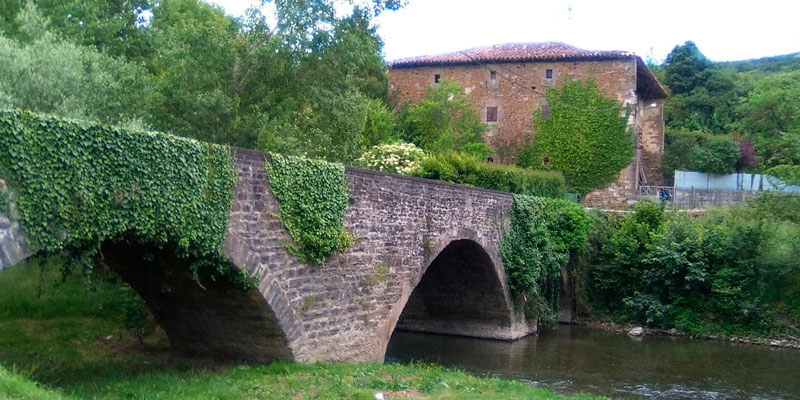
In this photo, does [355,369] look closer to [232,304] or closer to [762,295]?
[232,304]

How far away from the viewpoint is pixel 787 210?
82.6ft

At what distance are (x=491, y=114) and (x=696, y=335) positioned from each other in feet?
48.8

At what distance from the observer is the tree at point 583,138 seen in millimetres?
30797

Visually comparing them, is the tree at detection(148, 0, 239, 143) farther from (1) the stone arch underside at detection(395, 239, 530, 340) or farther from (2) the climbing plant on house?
(2) the climbing plant on house

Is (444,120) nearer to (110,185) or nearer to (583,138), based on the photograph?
(583,138)

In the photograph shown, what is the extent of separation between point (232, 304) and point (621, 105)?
23.8 m

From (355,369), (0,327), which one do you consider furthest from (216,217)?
(0,327)

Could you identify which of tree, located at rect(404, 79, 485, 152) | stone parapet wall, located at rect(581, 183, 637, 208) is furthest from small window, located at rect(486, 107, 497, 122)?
stone parapet wall, located at rect(581, 183, 637, 208)

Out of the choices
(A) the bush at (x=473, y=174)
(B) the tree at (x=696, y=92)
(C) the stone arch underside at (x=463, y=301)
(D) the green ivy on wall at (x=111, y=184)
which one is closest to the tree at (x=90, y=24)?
(A) the bush at (x=473, y=174)

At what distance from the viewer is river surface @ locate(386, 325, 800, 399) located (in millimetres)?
14266

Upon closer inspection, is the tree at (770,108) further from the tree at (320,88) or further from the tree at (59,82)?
the tree at (59,82)

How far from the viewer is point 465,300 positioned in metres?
20.0

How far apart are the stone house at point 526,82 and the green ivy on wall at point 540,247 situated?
9.88 m

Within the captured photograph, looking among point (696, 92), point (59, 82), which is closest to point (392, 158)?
point (59, 82)
